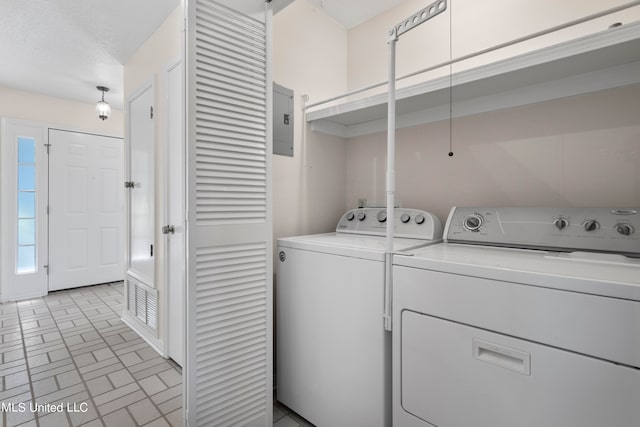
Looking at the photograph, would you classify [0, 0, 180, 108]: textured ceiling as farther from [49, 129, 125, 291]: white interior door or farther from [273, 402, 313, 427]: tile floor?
[273, 402, 313, 427]: tile floor

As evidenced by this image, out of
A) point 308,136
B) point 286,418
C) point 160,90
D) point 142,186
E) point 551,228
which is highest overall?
point 160,90

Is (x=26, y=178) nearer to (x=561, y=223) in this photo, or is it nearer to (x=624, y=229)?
(x=561, y=223)

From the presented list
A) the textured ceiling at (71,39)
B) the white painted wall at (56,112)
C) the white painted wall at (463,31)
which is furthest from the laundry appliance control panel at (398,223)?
the white painted wall at (56,112)

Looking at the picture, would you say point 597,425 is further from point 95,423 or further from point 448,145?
point 95,423

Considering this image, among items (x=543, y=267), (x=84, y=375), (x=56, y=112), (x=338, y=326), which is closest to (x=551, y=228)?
(x=543, y=267)

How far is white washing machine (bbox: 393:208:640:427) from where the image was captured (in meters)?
0.78

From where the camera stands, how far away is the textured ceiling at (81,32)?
2137mm

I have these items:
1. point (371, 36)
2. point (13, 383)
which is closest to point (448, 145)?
point (371, 36)

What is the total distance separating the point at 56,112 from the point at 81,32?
208cm

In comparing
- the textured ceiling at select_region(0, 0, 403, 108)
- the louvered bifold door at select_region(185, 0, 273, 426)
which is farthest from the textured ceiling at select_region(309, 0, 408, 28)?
the louvered bifold door at select_region(185, 0, 273, 426)

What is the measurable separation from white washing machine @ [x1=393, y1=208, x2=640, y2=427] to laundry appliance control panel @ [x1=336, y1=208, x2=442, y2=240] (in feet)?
0.84

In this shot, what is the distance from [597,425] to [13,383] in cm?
300

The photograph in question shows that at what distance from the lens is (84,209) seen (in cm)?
410

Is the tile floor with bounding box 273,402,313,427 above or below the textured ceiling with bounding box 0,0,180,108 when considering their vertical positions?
below
